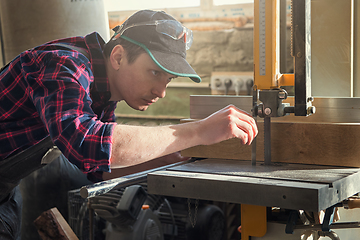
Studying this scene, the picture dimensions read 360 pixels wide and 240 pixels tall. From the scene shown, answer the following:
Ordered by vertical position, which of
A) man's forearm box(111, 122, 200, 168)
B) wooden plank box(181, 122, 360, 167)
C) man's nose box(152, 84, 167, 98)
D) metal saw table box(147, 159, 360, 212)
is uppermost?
man's nose box(152, 84, 167, 98)

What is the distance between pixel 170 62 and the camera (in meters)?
1.27

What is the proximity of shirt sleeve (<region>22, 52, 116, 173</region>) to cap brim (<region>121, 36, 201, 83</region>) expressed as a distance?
291 millimetres

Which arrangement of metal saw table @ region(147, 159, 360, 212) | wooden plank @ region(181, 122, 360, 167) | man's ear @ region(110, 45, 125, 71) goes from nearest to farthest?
metal saw table @ region(147, 159, 360, 212) → wooden plank @ region(181, 122, 360, 167) → man's ear @ region(110, 45, 125, 71)

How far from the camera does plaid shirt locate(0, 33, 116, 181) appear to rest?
97 cm

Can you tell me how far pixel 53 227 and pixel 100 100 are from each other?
0.83 meters

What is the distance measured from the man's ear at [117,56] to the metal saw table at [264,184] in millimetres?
400

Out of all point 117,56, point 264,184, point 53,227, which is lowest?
point 53,227

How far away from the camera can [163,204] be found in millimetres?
2205

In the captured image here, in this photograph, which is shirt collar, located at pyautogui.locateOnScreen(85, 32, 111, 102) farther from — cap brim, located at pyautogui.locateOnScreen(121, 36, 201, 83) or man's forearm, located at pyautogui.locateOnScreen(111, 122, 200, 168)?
man's forearm, located at pyautogui.locateOnScreen(111, 122, 200, 168)

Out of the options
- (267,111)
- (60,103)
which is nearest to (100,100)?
(60,103)

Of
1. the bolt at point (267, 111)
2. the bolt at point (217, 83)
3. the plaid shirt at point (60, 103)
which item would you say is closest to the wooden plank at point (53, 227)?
the plaid shirt at point (60, 103)

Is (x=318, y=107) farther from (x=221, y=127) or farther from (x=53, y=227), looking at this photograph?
(x=53, y=227)

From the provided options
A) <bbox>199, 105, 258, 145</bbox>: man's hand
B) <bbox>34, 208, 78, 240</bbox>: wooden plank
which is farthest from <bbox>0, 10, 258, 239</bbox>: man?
<bbox>34, 208, 78, 240</bbox>: wooden plank

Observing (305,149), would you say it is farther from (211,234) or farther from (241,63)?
(241,63)
